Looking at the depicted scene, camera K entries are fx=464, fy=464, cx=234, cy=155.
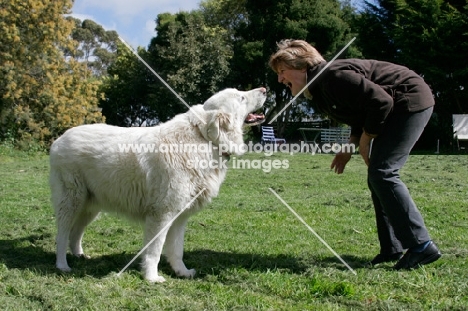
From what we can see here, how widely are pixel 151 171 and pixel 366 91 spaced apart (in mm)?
1955

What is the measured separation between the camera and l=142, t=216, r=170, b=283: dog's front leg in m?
3.94

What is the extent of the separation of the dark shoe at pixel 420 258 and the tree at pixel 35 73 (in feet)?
56.5

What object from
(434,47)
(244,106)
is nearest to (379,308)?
(244,106)

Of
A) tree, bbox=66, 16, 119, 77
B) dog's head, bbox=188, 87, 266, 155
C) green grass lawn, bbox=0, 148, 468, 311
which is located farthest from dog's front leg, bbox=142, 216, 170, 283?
→ tree, bbox=66, 16, 119, 77

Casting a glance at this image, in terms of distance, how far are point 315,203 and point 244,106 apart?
3297 mm

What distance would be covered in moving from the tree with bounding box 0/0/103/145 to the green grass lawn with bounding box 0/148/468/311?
36.0ft

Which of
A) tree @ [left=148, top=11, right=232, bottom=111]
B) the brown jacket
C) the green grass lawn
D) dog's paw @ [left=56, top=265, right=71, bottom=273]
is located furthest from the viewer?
tree @ [left=148, top=11, right=232, bottom=111]

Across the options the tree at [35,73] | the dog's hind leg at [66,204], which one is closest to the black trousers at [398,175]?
the dog's hind leg at [66,204]

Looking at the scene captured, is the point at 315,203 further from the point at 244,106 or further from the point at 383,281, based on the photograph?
the point at 383,281

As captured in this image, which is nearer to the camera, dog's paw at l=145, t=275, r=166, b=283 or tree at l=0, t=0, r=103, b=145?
dog's paw at l=145, t=275, r=166, b=283

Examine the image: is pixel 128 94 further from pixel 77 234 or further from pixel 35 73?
pixel 77 234

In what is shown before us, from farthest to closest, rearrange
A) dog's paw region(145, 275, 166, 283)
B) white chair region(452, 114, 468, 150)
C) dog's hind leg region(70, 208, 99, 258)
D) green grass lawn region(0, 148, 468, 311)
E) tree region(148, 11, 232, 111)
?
tree region(148, 11, 232, 111)
white chair region(452, 114, 468, 150)
dog's hind leg region(70, 208, 99, 258)
dog's paw region(145, 275, 166, 283)
green grass lawn region(0, 148, 468, 311)

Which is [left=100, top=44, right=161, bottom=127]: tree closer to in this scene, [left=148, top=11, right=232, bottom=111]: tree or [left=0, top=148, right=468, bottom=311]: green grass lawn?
[left=148, top=11, right=232, bottom=111]: tree

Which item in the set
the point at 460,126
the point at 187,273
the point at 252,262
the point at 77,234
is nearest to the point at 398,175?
the point at 252,262
